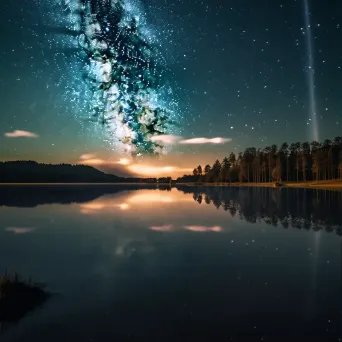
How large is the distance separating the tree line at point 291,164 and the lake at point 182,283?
11091 cm

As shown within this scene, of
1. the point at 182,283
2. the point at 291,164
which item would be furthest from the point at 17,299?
the point at 291,164

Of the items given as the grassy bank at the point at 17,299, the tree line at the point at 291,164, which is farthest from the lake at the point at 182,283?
the tree line at the point at 291,164

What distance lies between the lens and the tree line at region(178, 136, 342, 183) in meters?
123

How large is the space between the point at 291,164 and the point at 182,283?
140659 millimetres

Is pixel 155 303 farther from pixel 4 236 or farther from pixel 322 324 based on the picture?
pixel 4 236

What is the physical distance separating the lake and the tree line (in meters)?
111

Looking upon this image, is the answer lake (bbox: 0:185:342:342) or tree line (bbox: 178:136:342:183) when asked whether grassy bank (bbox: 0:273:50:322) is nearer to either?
lake (bbox: 0:185:342:342)

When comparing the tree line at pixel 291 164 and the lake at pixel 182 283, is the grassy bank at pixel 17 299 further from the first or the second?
the tree line at pixel 291 164

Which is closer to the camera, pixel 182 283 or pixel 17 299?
pixel 17 299

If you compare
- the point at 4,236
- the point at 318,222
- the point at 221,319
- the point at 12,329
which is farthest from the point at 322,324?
the point at 4,236

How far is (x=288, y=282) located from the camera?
11.4 meters

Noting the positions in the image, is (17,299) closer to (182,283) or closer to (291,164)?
(182,283)

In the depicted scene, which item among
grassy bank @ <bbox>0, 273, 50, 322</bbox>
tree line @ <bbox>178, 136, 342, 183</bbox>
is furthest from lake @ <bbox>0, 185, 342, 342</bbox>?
tree line @ <bbox>178, 136, 342, 183</bbox>

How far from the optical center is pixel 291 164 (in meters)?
142
